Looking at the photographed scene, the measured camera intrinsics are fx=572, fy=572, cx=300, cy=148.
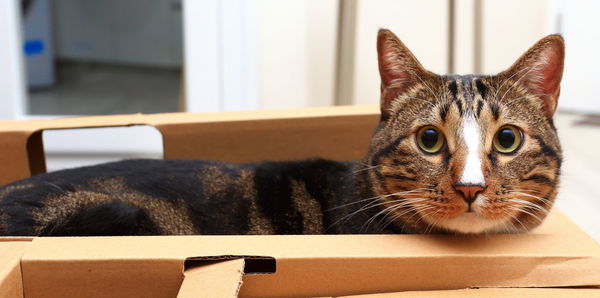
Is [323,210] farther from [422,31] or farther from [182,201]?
[422,31]

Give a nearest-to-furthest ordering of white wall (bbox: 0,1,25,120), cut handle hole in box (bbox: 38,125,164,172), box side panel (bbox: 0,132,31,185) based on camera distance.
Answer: box side panel (bbox: 0,132,31,185) < white wall (bbox: 0,1,25,120) < cut handle hole in box (bbox: 38,125,164,172)

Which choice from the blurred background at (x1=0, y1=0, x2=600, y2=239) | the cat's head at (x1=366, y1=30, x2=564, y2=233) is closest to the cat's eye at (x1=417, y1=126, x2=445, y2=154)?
the cat's head at (x1=366, y1=30, x2=564, y2=233)

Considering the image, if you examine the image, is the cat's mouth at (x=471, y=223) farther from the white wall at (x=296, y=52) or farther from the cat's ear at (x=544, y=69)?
the white wall at (x=296, y=52)

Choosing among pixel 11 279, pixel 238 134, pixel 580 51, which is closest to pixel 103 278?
pixel 11 279

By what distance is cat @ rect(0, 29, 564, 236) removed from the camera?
30.2 inches

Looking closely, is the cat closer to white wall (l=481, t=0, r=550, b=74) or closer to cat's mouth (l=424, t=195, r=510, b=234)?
cat's mouth (l=424, t=195, r=510, b=234)

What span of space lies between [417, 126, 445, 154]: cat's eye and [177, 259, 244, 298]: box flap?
0.33 m

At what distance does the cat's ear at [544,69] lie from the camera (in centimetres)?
81

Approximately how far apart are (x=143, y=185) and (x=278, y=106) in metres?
1.07

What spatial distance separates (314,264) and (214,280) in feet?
0.37

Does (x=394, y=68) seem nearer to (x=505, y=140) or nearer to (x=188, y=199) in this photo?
(x=505, y=140)

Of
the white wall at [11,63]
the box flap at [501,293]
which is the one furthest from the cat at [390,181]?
the white wall at [11,63]

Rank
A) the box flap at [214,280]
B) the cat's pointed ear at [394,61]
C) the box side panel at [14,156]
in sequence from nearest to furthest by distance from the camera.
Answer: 1. the box flap at [214,280]
2. the cat's pointed ear at [394,61]
3. the box side panel at [14,156]

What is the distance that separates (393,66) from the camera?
0.90 m
